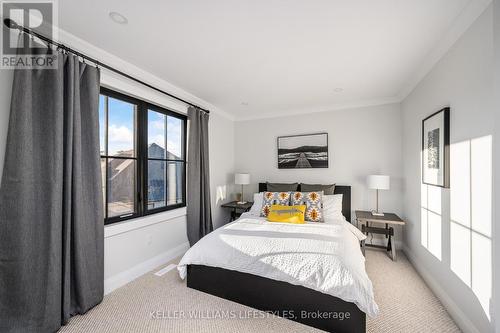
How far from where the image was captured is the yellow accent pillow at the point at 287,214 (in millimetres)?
2750

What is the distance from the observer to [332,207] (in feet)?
10.2

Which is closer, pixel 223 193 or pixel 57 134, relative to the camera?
pixel 57 134

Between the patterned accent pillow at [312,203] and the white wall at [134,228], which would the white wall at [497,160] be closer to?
the patterned accent pillow at [312,203]

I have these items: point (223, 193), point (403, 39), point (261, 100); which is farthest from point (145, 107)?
point (403, 39)

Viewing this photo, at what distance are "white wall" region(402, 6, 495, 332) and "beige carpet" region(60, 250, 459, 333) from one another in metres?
0.21

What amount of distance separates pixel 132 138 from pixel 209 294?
206 cm

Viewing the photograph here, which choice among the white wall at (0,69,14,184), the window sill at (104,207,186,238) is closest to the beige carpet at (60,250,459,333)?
the window sill at (104,207,186,238)

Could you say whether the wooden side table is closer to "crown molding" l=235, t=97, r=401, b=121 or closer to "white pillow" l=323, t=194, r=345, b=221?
"white pillow" l=323, t=194, r=345, b=221

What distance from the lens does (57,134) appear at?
1.67 m

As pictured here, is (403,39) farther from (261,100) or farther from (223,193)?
(223,193)

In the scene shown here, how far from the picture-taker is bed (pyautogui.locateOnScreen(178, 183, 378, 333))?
159 centimetres

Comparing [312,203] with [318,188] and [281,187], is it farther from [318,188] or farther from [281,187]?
[281,187]

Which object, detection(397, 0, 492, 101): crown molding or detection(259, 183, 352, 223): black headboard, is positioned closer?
detection(397, 0, 492, 101): crown molding

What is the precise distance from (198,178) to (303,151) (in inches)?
79.3
